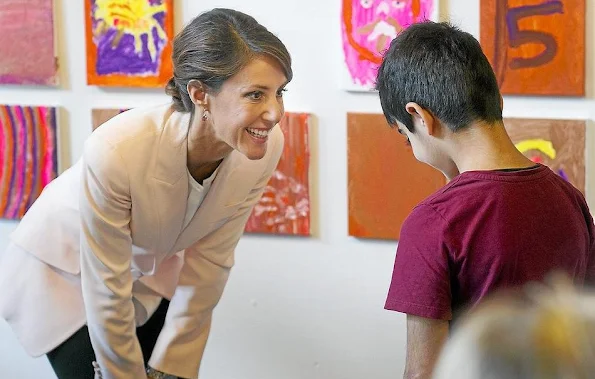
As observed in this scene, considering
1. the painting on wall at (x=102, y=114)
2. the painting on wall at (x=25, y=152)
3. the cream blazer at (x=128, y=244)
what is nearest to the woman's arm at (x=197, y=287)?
the cream blazer at (x=128, y=244)

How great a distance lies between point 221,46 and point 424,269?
72 centimetres

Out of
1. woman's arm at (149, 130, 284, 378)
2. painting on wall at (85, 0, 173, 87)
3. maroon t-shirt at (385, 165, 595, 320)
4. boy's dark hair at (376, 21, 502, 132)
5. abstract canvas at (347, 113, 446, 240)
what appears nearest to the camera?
maroon t-shirt at (385, 165, 595, 320)


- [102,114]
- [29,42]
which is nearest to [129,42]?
[102,114]

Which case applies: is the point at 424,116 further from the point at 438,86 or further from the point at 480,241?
the point at 480,241

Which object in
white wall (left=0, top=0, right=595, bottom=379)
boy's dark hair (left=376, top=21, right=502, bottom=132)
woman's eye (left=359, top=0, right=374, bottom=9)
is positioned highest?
woman's eye (left=359, top=0, right=374, bottom=9)

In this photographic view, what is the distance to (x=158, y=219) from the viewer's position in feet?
6.77

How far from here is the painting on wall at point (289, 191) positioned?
2.76m

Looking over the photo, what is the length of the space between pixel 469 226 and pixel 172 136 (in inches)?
32.7

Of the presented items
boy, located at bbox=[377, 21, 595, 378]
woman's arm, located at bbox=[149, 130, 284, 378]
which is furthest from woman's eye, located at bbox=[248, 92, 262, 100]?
boy, located at bbox=[377, 21, 595, 378]

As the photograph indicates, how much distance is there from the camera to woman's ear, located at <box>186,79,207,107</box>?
75.8 inches

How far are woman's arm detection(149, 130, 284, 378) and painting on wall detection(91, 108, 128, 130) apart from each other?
80 cm

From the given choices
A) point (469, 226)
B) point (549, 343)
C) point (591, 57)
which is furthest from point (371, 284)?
point (549, 343)

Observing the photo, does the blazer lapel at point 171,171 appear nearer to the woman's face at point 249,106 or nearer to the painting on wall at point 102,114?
the woman's face at point 249,106

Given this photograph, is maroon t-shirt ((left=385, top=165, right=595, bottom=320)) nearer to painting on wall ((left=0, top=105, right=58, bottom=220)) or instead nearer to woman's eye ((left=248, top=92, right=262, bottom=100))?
woman's eye ((left=248, top=92, right=262, bottom=100))
